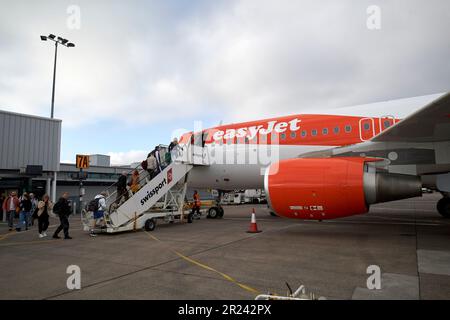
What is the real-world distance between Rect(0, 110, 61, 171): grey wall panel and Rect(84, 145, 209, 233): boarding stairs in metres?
9.97

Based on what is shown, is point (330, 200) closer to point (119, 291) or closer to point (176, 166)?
point (119, 291)

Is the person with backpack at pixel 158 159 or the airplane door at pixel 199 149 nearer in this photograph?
the person with backpack at pixel 158 159

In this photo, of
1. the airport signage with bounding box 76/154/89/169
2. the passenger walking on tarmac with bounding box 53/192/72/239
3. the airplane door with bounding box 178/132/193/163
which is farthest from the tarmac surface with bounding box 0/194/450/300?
the airport signage with bounding box 76/154/89/169

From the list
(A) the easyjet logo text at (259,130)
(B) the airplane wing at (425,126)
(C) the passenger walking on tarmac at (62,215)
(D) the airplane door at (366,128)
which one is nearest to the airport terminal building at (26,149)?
(C) the passenger walking on tarmac at (62,215)

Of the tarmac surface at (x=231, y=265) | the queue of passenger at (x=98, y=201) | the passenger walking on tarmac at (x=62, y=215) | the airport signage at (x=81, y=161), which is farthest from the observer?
the airport signage at (x=81, y=161)

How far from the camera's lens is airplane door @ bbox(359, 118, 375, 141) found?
9.69 metres

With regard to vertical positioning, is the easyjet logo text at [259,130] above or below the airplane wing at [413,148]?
above

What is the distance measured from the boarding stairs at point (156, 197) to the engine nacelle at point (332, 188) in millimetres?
4816

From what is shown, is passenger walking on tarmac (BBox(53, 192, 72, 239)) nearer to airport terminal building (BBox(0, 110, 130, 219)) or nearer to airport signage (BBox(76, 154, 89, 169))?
airport signage (BBox(76, 154, 89, 169))

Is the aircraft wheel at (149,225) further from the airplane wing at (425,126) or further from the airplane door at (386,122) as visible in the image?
the airplane door at (386,122)

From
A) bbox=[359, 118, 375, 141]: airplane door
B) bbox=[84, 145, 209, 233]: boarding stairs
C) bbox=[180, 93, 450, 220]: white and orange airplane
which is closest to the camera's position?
bbox=[180, 93, 450, 220]: white and orange airplane

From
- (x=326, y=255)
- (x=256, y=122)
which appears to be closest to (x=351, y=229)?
(x=326, y=255)

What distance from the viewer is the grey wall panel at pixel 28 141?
17.3m

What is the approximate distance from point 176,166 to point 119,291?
7820 millimetres
